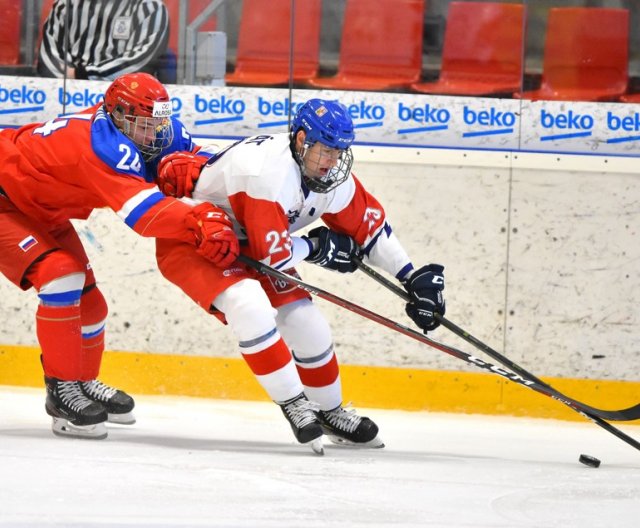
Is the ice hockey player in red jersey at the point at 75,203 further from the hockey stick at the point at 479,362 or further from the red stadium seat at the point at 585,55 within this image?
the red stadium seat at the point at 585,55

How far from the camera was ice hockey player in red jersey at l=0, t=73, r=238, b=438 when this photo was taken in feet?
11.6

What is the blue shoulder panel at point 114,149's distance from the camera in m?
3.58

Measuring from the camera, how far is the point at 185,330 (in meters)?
4.78

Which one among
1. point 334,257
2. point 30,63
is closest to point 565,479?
point 334,257

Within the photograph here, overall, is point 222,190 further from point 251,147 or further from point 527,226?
point 527,226

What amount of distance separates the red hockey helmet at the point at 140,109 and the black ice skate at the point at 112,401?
31.1 inches

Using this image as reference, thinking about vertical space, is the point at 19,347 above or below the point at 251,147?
below

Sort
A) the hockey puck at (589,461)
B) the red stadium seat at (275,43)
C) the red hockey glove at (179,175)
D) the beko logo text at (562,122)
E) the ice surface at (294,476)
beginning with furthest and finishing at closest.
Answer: the red stadium seat at (275,43)
the beko logo text at (562,122)
the red hockey glove at (179,175)
the hockey puck at (589,461)
the ice surface at (294,476)

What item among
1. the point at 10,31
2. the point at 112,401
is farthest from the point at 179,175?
the point at 10,31

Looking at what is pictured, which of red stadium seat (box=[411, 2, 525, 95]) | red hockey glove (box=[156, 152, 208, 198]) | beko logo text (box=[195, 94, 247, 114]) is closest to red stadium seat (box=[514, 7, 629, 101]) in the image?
red stadium seat (box=[411, 2, 525, 95])

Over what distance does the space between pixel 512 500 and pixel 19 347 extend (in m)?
2.39

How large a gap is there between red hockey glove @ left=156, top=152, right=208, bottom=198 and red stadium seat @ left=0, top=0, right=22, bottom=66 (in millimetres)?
1533

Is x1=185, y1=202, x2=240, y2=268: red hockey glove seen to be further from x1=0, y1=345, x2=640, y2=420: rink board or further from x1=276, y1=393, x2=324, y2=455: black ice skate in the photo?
x1=0, y1=345, x2=640, y2=420: rink board

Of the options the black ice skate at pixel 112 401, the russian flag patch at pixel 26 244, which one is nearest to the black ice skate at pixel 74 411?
the black ice skate at pixel 112 401
